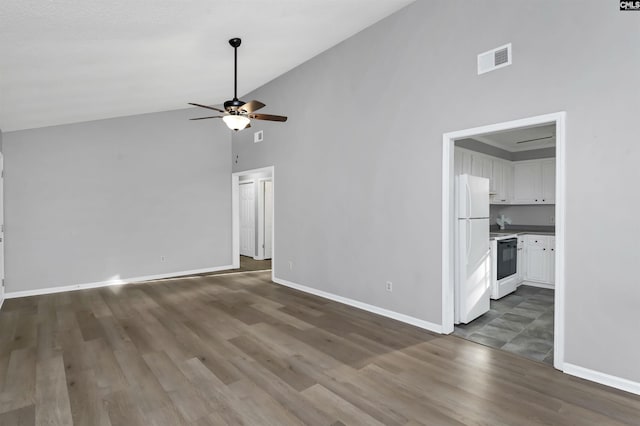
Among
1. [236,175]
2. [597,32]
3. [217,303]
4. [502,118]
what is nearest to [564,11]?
[597,32]

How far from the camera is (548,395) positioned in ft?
8.05

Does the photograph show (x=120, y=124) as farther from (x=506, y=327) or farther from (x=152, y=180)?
(x=506, y=327)

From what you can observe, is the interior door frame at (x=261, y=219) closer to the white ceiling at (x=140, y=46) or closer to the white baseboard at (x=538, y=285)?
the white ceiling at (x=140, y=46)

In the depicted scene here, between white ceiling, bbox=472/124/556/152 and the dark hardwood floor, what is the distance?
381 centimetres

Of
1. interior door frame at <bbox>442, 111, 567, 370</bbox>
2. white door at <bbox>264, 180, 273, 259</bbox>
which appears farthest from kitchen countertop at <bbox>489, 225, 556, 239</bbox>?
white door at <bbox>264, 180, 273, 259</bbox>

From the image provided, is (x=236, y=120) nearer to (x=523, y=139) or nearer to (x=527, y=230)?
(x=523, y=139)

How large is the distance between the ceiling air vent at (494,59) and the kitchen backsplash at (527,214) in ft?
14.4

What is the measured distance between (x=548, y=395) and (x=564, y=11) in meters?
3.03

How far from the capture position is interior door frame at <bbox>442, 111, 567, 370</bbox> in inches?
110

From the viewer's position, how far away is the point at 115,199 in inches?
245

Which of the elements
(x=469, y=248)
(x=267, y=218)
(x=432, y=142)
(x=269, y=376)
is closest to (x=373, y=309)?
(x=469, y=248)

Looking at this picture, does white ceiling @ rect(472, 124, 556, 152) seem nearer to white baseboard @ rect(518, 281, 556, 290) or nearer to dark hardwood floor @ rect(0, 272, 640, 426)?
white baseboard @ rect(518, 281, 556, 290)

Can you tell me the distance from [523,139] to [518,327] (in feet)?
12.2

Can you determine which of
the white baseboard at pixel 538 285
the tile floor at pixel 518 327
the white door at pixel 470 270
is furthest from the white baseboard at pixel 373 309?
the white baseboard at pixel 538 285
